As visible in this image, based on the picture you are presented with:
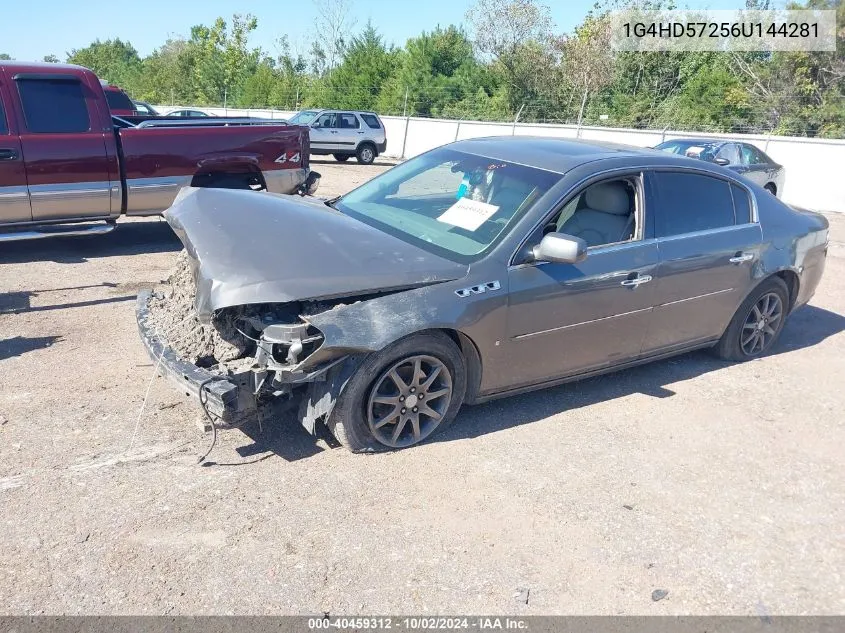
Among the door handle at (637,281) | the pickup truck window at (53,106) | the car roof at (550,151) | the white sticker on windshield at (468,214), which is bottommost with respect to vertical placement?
the door handle at (637,281)

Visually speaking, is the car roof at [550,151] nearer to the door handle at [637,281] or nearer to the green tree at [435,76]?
the door handle at [637,281]

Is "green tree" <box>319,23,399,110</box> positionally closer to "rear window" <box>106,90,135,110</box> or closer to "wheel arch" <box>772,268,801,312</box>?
"rear window" <box>106,90,135,110</box>

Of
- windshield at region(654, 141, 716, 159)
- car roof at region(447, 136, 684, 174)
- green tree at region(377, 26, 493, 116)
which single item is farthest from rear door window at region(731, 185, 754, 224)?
green tree at region(377, 26, 493, 116)

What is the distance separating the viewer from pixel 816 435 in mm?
4836

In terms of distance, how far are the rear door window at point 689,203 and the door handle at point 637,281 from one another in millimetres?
357

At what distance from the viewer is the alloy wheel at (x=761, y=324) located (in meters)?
5.96

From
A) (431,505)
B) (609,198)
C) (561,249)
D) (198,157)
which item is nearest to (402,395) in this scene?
(431,505)

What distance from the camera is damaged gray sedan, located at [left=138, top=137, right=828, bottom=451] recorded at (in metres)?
3.75

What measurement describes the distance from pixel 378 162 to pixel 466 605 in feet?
79.2

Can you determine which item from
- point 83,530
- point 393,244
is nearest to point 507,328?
point 393,244

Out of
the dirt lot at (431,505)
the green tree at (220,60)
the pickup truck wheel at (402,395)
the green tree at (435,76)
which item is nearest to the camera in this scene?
the dirt lot at (431,505)

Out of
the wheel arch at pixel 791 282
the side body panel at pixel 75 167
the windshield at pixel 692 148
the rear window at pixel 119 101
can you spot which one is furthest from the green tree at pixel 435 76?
the wheel arch at pixel 791 282

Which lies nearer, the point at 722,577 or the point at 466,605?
the point at 466,605

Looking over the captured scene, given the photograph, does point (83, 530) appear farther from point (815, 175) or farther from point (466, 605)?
point (815, 175)
